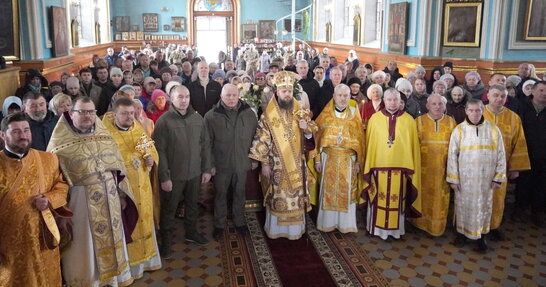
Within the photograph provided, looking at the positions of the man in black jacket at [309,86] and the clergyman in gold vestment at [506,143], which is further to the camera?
the man in black jacket at [309,86]

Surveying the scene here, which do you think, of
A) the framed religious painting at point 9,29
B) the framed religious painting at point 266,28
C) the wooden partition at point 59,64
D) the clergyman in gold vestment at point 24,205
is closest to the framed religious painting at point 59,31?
the wooden partition at point 59,64

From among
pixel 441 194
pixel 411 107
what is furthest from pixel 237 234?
pixel 411 107

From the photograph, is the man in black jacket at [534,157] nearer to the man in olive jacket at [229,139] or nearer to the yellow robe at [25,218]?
the man in olive jacket at [229,139]

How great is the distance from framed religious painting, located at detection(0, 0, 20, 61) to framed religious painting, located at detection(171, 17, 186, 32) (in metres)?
17.6

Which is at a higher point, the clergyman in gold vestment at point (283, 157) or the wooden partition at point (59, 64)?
the wooden partition at point (59, 64)

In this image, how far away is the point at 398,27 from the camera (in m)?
11.9

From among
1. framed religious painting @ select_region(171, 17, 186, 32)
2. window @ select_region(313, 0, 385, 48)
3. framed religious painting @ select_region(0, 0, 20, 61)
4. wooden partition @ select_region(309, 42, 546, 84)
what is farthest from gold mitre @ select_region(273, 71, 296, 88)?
framed religious painting @ select_region(171, 17, 186, 32)

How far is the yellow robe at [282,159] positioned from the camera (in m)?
4.88

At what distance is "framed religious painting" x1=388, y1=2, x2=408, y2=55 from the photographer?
454 inches

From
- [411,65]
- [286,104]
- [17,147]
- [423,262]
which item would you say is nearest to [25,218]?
[17,147]

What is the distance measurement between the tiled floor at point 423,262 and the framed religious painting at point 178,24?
71.6 ft

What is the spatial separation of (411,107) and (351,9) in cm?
1440

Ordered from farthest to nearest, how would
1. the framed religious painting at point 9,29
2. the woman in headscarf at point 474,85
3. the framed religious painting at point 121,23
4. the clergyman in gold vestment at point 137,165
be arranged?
the framed religious painting at point 121,23 < the framed religious painting at point 9,29 < the woman in headscarf at point 474,85 < the clergyman in gold vestment at point 137,165

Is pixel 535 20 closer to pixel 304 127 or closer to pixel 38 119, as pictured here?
pixel 304 127
